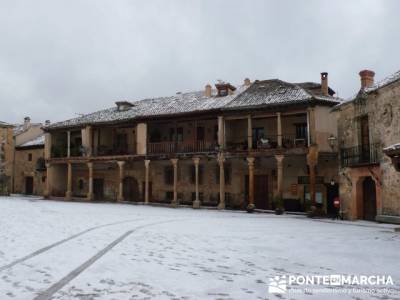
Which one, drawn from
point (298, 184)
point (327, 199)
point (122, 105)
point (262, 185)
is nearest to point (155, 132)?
point (122, 105)

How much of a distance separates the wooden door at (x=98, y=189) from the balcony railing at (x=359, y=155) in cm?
1979

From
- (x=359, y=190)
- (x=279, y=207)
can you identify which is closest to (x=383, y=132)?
(x=359, y=190)

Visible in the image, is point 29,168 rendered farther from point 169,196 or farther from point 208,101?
point 208,101

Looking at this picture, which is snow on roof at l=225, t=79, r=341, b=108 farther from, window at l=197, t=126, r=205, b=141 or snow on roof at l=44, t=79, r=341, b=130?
window at l=197, t=126, r=205, b=141

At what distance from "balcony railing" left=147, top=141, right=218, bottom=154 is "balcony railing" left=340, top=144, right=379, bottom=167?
8644mm

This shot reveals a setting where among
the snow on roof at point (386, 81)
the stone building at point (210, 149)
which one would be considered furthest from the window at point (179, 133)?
the snow on roof at point (386, 81)

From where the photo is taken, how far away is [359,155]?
1866cm

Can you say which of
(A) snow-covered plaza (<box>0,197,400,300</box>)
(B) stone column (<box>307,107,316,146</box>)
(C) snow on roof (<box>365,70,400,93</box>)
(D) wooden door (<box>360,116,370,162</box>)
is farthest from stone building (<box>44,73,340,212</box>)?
(A) snow-covered plaza (<box>0,197,400,300</box>)

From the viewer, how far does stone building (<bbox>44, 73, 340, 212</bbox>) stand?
933 inches

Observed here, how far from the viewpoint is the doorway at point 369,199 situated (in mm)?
18500

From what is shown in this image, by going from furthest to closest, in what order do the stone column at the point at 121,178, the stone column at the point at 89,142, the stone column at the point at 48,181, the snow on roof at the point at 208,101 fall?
the stone column at the point at 48,181
the stone column at the point at 89,142
the stone column at the point at 121,178
the snow on roof at the point at 208,101

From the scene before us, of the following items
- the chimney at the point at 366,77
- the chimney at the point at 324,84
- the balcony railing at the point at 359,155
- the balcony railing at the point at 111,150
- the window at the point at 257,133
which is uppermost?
the chimney at the point at 324,84

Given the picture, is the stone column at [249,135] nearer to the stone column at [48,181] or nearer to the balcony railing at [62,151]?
the balcony railing at [62,151]

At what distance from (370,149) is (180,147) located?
13.3 m
